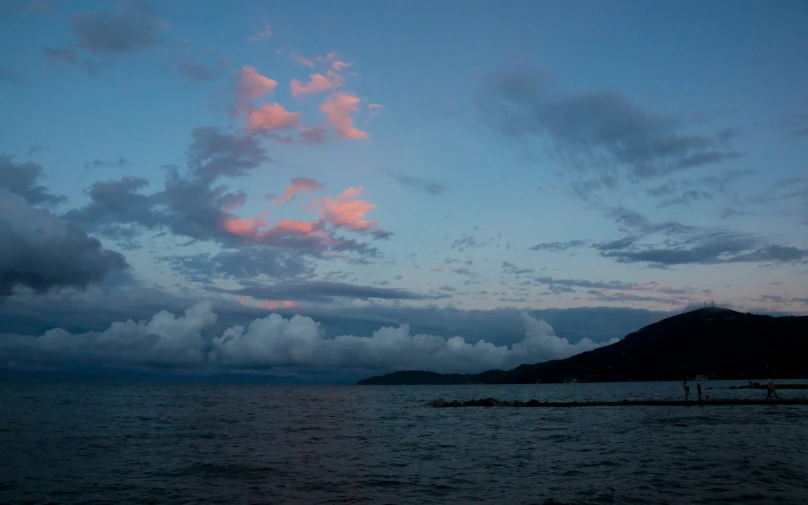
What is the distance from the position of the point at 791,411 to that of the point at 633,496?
53329 mm

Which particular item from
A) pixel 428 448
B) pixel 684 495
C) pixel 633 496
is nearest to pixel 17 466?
pixel 428 448

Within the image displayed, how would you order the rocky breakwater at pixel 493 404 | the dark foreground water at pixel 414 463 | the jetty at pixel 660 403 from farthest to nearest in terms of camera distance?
the rocky breakwater at pixel 493 404
the jetty at pixel 660 403
the dark foreground water at pixel 414 463

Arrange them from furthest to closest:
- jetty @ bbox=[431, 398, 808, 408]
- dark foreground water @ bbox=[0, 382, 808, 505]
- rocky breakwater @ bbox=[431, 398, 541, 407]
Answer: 1. rocky breakwater @ bbox=[431, 398, 541, 407]
2. jetty @ bbox=[431, 398, 808, 408]
3. dark foreground water @ bbox=[0, 382, 808, 505]

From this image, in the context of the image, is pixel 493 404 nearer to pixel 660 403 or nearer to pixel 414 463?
pixel 660 403

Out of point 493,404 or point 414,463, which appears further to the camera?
point 493,404

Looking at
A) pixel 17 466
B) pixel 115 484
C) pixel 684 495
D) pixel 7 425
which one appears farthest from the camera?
pixel 7 425

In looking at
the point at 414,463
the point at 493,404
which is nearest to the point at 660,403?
the point at 493,404

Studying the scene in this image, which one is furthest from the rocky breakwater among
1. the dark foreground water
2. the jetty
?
the dark foreground water

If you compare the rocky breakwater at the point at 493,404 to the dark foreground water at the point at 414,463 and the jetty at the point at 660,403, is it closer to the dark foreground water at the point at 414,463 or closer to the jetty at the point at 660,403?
the jetty at the point at 660,403

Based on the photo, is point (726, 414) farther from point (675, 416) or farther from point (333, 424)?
point (333, 424)

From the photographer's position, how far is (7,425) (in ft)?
171

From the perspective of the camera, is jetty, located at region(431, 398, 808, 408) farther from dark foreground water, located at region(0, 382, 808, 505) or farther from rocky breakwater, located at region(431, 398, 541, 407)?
dark foreground water, located at region(0, 382, 808, 505)

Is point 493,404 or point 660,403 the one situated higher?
point 660,403

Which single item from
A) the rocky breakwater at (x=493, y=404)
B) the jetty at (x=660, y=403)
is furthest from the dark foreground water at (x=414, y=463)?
the rocky breakwater at (x=493, y=404)
